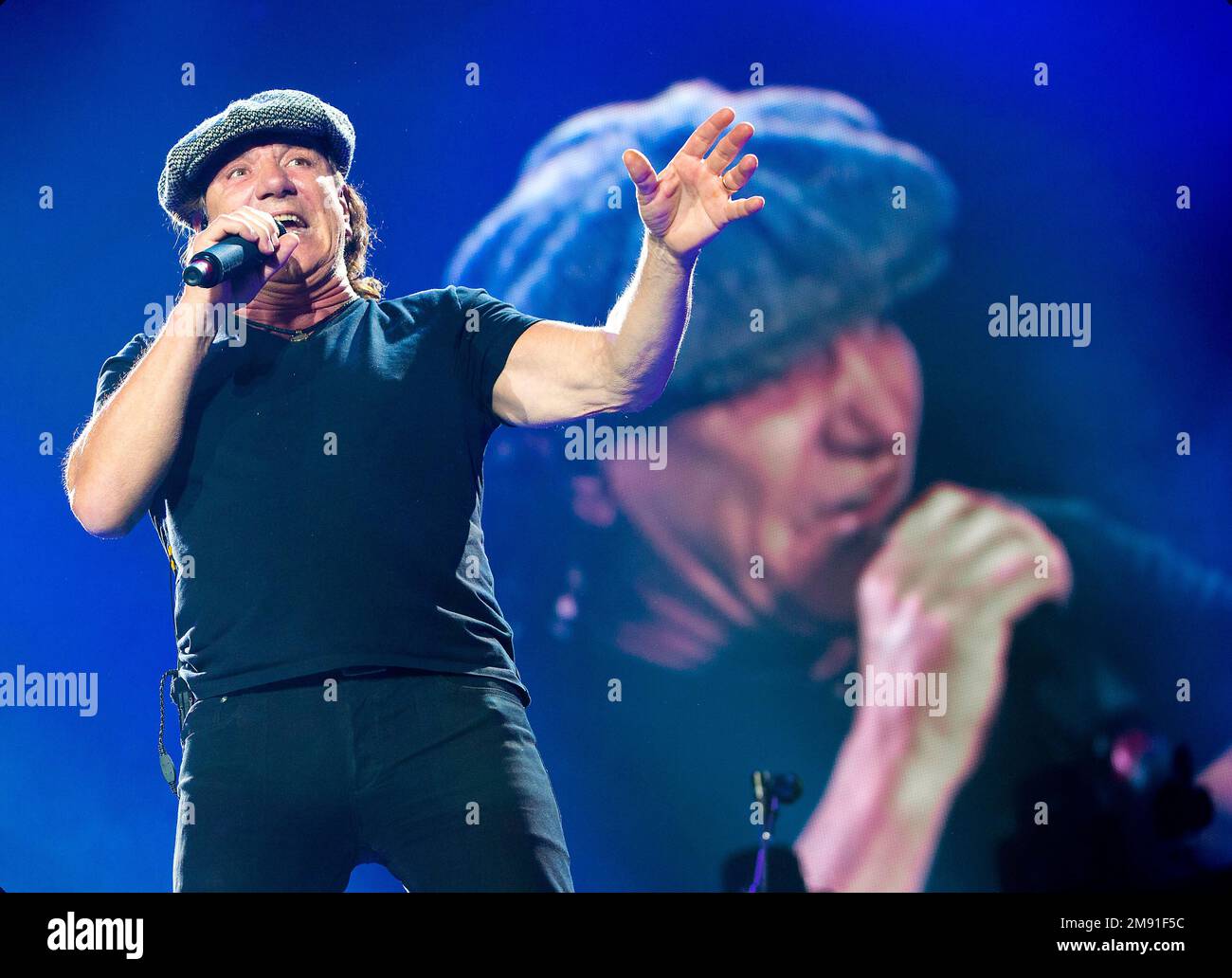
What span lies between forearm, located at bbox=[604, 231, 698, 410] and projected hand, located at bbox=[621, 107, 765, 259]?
1.1 inches

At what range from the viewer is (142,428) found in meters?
1.68

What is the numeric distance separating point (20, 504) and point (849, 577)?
1.72m

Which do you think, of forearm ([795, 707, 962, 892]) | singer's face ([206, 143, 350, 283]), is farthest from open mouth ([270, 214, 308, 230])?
forearm ([795, 707, 962, 892])

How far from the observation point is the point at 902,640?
8.80 feet

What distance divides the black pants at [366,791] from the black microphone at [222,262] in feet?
1.77

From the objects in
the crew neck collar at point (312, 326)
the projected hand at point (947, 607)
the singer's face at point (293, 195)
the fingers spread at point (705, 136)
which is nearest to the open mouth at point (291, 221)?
the singer's face at point (293, 195)

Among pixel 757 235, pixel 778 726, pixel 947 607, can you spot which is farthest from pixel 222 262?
pixel 947 607

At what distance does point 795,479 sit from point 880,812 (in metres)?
0.74

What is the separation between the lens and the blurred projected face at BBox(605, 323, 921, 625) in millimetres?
2666

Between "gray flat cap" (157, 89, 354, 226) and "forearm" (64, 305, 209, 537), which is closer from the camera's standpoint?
"forearm" (64, 305, 209, 537)

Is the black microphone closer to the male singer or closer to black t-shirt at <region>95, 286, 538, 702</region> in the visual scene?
the male singer
